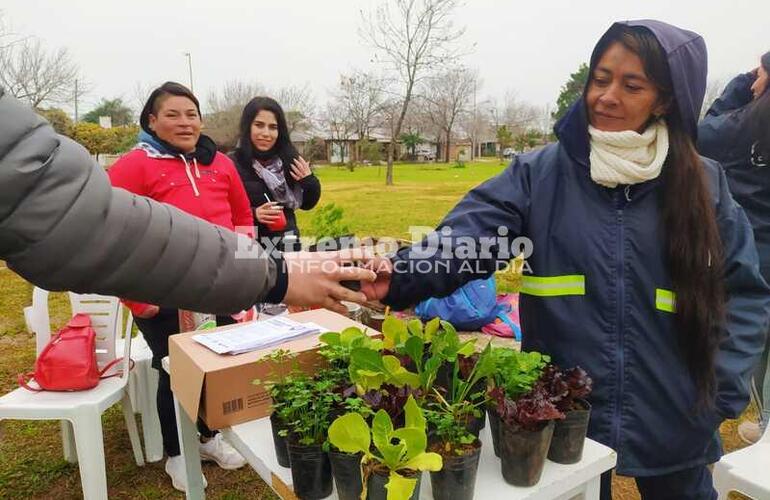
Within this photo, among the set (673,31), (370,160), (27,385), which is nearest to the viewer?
(673,31)

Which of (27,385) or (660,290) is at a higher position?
(660,290)

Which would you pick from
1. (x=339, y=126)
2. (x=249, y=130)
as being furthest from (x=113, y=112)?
(x=249, y=130)

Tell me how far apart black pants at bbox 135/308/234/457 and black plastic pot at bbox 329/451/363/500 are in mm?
1639

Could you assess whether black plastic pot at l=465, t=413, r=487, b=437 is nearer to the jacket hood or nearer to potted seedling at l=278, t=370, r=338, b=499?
potted seedling at l=278, t=370, r=338, b=499

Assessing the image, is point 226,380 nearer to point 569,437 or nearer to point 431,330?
point 431,330

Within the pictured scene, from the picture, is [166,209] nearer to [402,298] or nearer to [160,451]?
[402,298]

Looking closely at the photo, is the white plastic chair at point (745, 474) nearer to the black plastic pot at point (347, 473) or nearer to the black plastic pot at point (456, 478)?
the black plastic pot at point (456, 478)

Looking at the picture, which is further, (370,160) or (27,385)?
(370,160)

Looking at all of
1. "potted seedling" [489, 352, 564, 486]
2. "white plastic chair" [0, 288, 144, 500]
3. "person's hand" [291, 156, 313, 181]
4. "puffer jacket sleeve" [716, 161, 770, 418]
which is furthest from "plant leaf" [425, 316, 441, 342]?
"person's hand" [291, 156, 313, 181]

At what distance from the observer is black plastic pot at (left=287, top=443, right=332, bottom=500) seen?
109 centimetres

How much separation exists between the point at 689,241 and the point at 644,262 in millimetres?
125

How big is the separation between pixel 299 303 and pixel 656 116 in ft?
3.87

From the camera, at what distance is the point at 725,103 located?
8.91 feet

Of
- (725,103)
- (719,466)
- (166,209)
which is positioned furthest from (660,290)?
(725,103)
